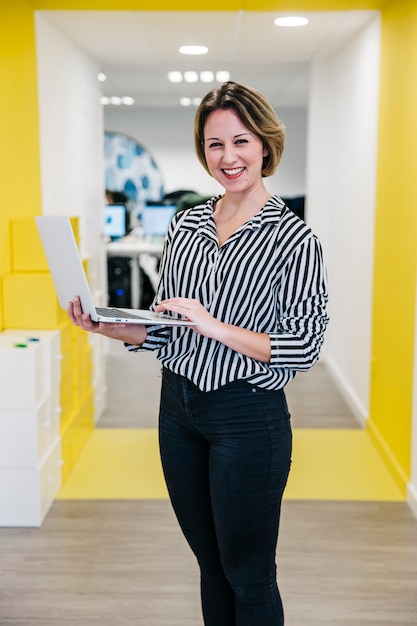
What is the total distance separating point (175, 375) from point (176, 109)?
9.74 m

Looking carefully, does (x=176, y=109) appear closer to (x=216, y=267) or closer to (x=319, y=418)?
(x=319, y=418)

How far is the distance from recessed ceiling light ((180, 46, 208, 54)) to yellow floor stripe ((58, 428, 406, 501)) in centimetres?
263

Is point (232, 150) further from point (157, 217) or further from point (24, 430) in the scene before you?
point (157, 217)

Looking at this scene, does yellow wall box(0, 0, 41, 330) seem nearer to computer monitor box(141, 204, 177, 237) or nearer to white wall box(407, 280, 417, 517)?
white wall box(407, 280, 417, 517)

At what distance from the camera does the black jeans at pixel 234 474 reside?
1.60m

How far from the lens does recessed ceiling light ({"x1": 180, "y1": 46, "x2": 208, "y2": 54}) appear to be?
5.56 meters

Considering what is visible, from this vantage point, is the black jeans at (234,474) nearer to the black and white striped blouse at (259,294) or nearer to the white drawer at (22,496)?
the black and white striped blouse at (259,294)

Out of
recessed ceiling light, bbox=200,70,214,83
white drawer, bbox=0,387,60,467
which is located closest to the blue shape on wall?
recessed ceiling light, bbox=200,70,214,83

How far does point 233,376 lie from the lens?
1.59 meters

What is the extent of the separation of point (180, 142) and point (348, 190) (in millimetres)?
5926

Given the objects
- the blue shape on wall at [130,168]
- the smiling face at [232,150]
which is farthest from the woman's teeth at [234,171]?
the blue shape on wall at [130,168]

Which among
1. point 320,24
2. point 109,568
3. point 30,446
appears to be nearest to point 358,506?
point 109,568

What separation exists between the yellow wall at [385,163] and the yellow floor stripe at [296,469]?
0.12 meters

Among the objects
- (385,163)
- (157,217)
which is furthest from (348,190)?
(157,217)
